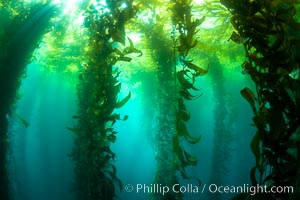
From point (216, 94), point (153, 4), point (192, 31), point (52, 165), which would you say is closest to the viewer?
point (192, 31)

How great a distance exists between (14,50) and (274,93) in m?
7.78

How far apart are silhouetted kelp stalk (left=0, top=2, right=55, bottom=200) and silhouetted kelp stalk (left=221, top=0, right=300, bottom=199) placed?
7.29 metres

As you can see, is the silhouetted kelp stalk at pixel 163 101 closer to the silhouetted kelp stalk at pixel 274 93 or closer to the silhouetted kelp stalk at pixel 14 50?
the silhouetted kelp stalk at pixel 14 50

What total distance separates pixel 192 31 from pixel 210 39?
9.42m

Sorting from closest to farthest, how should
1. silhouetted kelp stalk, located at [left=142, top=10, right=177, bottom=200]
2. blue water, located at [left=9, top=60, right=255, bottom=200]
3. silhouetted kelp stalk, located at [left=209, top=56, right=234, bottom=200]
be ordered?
silhouetted kelp stalk, located at [left=142, top=10, right=177, bottom=200]
silhouetted kelp stalk, located at [left=209, top=56, right=234, bottom=200]
blue water, located at [left=9, top=60, right=255, bottom=200]

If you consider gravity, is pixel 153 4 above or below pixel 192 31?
above

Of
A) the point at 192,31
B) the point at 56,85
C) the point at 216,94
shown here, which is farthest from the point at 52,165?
the point at 192,31

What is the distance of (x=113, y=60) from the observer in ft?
16.6

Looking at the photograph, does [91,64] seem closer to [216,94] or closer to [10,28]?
[10,28]

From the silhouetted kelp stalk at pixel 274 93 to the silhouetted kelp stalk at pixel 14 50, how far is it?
729 cm

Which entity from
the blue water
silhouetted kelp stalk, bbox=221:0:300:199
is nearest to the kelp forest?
silhouetted kelp stalk, bbox=221:0:300:199

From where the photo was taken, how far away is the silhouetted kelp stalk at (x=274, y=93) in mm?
2553

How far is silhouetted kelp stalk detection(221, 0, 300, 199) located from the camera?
2553 mm

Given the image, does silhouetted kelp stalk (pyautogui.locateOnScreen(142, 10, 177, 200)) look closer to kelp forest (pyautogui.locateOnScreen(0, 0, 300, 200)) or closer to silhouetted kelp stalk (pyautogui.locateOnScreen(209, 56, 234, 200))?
kelp forest (pyautogui.locateOnScreen(0, 0, 300, 200))
